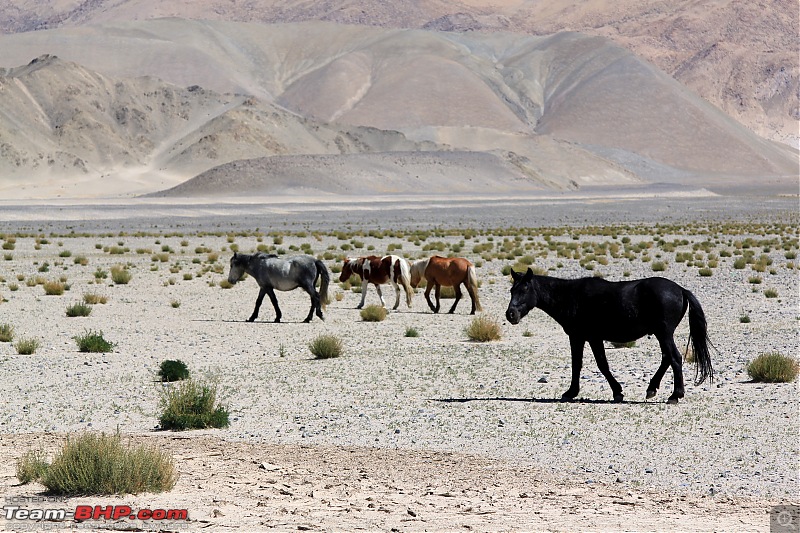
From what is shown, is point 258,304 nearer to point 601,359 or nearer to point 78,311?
point 78,311

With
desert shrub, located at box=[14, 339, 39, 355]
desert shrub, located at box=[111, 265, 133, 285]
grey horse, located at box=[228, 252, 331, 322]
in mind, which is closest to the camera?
desert shrub, located at box=[14, 339, 39, 355]

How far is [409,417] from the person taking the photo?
12.1m

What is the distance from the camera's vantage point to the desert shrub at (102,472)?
338 inches

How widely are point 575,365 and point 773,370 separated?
9.12 feet

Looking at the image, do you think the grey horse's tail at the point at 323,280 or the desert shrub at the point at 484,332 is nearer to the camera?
the desert shrub at the point at 484,332

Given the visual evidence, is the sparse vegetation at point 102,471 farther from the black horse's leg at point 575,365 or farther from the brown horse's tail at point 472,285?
the brown horse's tail at point 472,285

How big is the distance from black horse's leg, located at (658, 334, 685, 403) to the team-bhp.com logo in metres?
5.72

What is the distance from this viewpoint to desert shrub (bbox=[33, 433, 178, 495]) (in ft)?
28.1

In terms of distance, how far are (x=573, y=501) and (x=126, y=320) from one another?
1539 cm

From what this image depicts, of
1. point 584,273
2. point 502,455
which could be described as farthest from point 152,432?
point 584,273

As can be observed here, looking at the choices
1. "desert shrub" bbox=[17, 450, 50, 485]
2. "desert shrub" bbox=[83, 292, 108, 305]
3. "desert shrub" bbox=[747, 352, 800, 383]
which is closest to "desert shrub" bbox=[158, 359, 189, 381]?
"desert shrub" bbox=[17, 450, 50, 485]

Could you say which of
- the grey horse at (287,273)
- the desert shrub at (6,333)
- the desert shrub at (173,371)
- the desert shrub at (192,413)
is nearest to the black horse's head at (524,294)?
the desert shrub at (192,413)

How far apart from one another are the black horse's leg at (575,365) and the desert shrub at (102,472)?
16.6ft

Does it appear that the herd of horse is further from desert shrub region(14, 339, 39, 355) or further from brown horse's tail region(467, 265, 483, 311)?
brown horse's tail region(467, 265, 483, 311)
